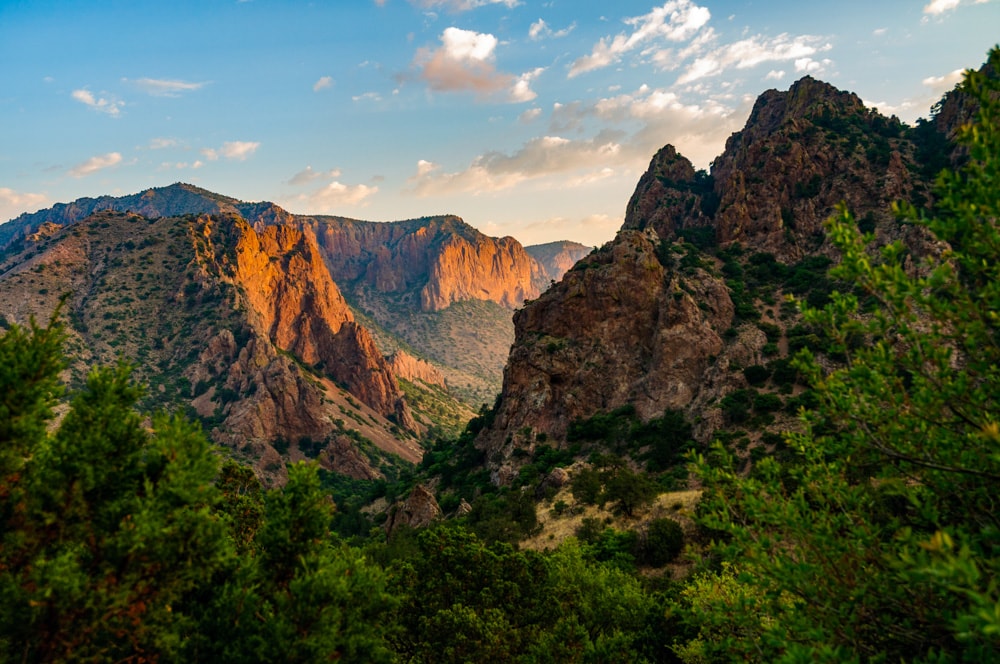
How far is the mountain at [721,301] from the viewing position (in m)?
67.2

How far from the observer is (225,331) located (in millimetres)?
140625

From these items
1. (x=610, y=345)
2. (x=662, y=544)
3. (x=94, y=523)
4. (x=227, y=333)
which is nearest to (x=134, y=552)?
(x=94, y=523)

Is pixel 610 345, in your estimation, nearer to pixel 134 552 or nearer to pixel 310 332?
pixel 134 552

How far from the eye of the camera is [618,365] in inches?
3073

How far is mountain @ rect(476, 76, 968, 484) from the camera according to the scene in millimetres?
67250

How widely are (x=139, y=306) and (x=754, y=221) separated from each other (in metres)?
164

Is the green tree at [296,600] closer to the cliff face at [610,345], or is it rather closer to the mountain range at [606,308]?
the mountain range at [606,308]

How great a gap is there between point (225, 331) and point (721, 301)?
129 m

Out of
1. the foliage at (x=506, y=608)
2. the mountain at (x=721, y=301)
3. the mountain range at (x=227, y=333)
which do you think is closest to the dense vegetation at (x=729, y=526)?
the foliage at (x=506, y=608)

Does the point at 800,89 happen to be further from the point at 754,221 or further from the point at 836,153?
the point at 754,221

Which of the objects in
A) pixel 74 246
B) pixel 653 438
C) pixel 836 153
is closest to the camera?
pixel 653 438

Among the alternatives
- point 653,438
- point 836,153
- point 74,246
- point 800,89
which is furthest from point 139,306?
point 800,89

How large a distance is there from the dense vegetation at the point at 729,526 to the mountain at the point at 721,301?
48493 mm

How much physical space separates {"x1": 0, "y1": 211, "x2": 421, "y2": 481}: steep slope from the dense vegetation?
101m
